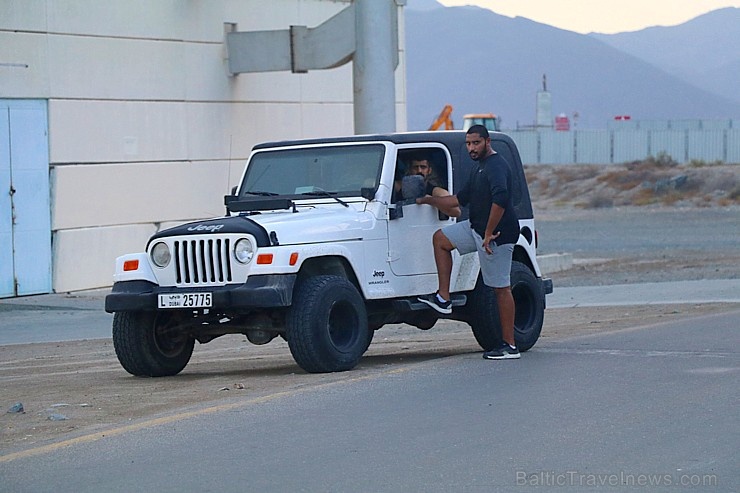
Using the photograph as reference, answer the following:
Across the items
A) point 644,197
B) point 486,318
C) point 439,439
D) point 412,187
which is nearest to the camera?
point 439,439

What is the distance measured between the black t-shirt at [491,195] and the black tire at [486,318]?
3.10ft

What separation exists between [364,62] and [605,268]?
7.49m

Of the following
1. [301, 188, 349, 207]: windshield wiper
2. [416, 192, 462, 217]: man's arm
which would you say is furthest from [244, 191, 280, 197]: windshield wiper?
[416, 192, 462, 217]: man's arm

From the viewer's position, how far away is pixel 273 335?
36.2 ft

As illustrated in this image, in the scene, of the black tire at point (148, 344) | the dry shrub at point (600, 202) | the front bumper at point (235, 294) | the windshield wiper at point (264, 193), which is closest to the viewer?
the front bumper at point (235, 294)

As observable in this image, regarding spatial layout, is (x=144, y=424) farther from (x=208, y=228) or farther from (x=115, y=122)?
(x=115, y=122)

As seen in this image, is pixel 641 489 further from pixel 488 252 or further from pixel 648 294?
pixel 648 294

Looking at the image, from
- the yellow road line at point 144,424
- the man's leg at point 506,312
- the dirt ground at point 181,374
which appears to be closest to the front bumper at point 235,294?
the dirt ground at point 181,374

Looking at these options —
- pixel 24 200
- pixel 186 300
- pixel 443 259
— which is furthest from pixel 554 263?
pixel 186 300

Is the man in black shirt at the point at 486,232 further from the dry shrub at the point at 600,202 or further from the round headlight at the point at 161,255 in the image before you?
the dry shrub at the point at 600,202

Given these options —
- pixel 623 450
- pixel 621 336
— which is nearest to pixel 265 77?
pixel 621 336

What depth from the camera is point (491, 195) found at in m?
11.3

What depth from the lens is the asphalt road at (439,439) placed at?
7.00 m

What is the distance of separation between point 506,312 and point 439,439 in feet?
12.2
